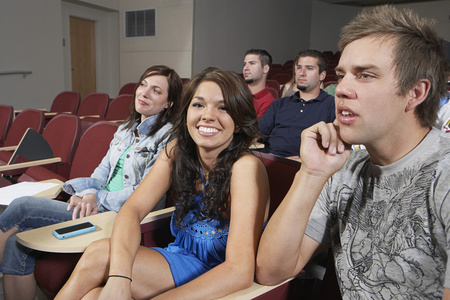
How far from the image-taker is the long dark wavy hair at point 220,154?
118cm

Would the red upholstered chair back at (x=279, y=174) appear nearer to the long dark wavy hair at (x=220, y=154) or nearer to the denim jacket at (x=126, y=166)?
the long dark wavy hair at (x=220, y=154)

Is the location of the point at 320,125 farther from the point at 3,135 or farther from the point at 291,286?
the point at 3,135

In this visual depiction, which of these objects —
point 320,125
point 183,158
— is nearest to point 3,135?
point 183,158

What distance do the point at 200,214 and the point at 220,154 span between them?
223 millimetres

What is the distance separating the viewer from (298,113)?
2.68 m

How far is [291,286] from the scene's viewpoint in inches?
40.9

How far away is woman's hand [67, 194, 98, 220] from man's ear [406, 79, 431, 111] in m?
1.28

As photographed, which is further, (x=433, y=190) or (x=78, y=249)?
(x=78, y=249)

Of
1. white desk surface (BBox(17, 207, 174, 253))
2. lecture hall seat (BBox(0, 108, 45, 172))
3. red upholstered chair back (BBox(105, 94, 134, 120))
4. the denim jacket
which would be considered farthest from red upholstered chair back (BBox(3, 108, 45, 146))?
white desk surface (BBox(17, 207, 174, 253))

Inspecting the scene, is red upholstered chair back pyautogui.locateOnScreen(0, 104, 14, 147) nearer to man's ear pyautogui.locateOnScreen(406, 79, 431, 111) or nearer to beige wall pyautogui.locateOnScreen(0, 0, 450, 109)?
beige wall pyautogui.locateOnScreen(0, 0, 450, 109)

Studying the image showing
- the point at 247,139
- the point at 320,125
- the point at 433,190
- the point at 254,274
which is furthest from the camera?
the point at 247,139

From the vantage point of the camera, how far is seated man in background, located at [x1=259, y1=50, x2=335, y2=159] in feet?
8.63

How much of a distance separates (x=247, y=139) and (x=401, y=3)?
11296 mm

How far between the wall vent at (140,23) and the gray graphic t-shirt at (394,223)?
6.94 m
